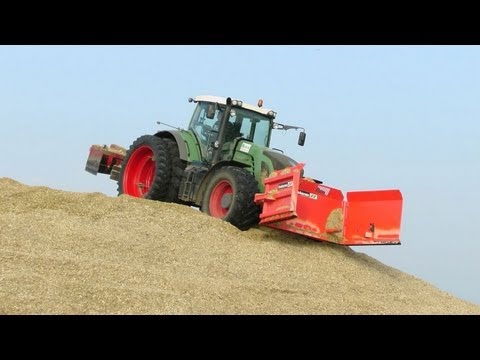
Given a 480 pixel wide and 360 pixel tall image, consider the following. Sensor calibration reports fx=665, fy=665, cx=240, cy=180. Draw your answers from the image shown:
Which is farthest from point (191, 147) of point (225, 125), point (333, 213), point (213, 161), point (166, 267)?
point (166, 267)

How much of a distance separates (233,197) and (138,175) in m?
2.94

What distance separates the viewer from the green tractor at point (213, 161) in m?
9.18

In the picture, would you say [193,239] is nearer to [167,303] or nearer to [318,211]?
[318,211]

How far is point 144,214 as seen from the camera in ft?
28.3

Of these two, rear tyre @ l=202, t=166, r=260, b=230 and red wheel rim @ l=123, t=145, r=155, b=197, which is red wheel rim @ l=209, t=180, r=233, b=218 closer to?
rear tyre @ l=202, t=166, r=260, b=230

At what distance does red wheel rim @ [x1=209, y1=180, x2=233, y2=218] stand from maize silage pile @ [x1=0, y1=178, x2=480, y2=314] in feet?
A: 1.98

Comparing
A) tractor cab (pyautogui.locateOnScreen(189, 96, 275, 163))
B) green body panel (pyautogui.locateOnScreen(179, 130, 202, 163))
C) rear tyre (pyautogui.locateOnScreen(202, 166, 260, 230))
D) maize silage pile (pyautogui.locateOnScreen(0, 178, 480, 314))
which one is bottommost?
maize silage pile (pyautogui.locateOnScreen(0, 178, 480, 314))

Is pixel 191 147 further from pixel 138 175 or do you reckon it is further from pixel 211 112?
pixel 138 175

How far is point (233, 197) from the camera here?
905 centimetres

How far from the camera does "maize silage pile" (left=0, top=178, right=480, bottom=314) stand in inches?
212

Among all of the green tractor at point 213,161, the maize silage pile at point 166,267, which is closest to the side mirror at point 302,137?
the green tractor at point 213,161

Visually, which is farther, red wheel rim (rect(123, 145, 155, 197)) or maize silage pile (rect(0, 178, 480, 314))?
red wheel rim (rect(123, 145, 155, 197))

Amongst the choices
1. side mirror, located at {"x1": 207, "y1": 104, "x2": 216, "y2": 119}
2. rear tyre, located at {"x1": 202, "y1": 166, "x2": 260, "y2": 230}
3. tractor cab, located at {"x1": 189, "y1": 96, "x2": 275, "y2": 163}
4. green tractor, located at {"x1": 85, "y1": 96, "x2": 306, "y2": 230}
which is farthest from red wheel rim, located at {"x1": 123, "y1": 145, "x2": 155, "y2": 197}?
rear tyre, located at {"x1": 202, "y1": 166, "x2": 260, "y2": 230}
